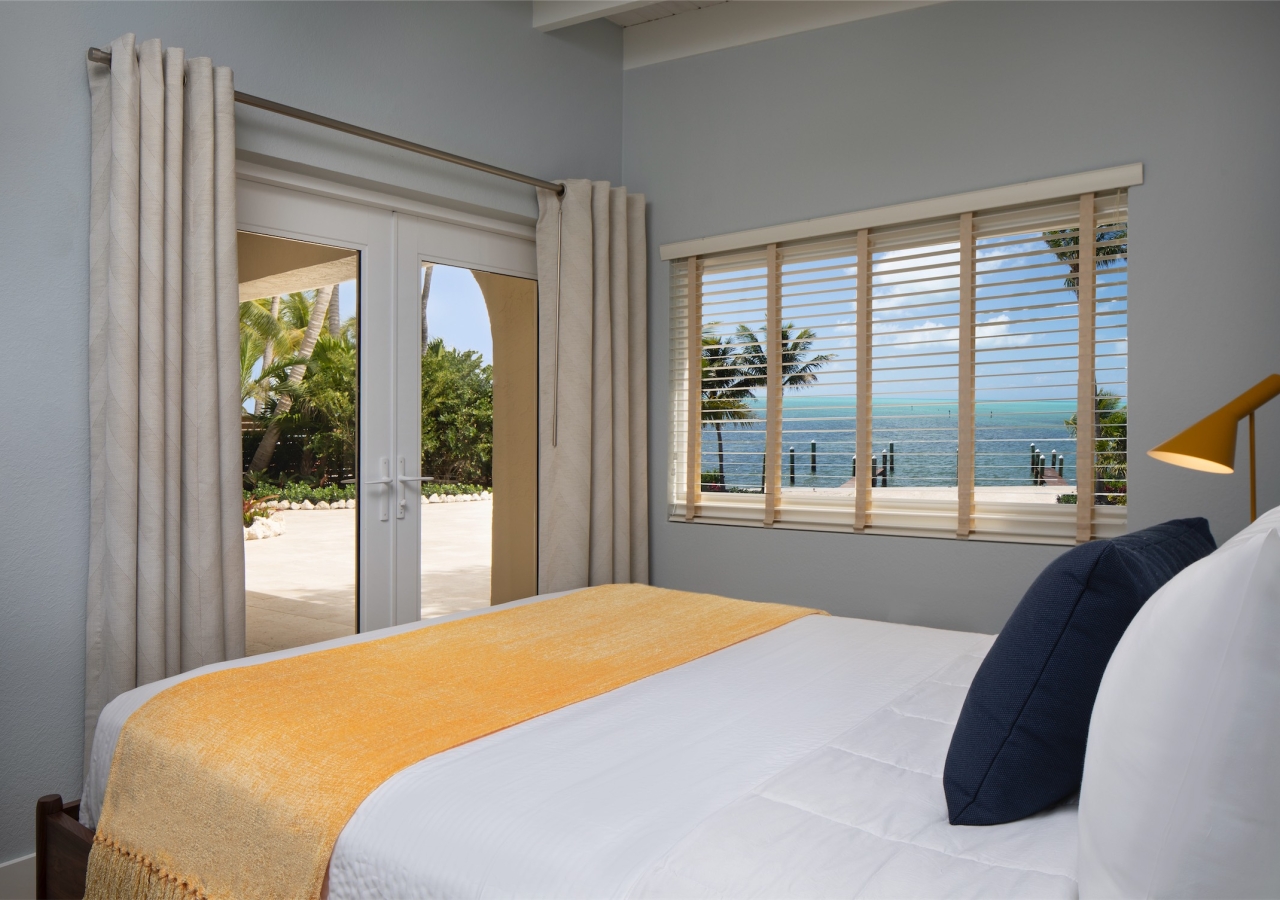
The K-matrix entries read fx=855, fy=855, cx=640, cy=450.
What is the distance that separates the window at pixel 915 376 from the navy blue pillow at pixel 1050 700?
212 cm

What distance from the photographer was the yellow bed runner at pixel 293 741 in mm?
1241

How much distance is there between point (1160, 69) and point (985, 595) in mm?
1922

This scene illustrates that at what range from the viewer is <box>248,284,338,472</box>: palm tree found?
2.86m

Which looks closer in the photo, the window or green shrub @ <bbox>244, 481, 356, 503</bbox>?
green shrub @ <bbox>244, 481, 356, 503</bbox>

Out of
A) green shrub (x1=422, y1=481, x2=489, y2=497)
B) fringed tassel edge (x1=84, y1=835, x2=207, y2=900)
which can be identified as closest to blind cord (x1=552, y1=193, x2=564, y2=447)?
green shrub (x1=422, y1=481, x2=489, y2=497)

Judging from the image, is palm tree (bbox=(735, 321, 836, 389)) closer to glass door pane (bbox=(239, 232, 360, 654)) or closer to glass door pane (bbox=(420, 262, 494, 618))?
glass door pane (bbox=(420, 262, 494, 618))

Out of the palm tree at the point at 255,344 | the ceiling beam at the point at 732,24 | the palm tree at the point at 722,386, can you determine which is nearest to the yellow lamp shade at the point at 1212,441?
the palm tree at the point at 722,386

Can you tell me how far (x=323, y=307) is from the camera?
304 centimetres

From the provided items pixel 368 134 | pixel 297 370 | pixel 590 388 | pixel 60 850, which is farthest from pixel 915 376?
pixel 60 850

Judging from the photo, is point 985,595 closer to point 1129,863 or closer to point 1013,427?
point 1013,427

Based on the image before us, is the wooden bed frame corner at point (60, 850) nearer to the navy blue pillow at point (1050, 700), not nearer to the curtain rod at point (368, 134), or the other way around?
the navy blue pillow at point (1050, 700)

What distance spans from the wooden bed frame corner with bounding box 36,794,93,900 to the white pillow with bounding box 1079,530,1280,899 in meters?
1.69

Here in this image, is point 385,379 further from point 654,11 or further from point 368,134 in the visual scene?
point 654,11

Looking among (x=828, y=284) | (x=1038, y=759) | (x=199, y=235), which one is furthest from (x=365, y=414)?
(x=1038, y=759)
